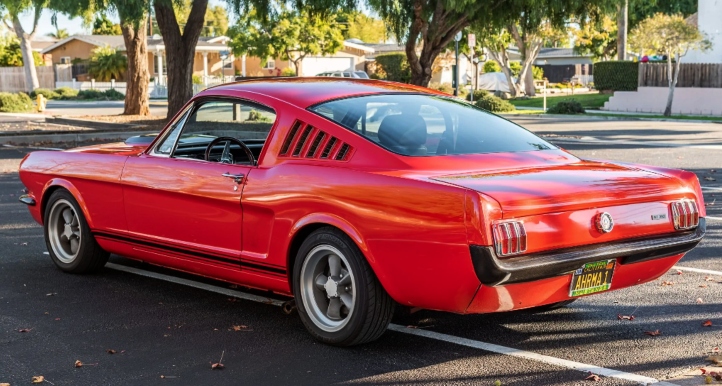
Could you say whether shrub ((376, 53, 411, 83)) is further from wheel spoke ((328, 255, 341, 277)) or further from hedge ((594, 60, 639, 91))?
wheel spoke ((328, 255, 341, 277))

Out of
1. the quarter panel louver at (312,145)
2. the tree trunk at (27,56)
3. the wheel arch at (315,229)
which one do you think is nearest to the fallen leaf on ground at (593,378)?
the wheel arch at (315,229)

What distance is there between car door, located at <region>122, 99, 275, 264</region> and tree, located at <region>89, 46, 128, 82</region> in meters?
61.8

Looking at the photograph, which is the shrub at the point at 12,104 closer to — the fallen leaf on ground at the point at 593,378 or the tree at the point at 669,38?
the tree at the point at 669,38

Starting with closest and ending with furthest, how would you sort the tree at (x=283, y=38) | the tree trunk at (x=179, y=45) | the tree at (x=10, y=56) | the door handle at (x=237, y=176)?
the door handle at (x=237, y=176) < the tree trunk at (x=179, y=45) < the tree at (x=283, y=38) < the tree at (x=10, y=56)

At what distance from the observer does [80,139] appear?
76.2ft

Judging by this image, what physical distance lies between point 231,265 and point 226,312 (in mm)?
480

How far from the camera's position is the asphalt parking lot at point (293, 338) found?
17.3 ft

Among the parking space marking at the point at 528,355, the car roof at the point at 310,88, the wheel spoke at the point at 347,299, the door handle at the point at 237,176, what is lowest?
the parking space marking at the point at 528,355

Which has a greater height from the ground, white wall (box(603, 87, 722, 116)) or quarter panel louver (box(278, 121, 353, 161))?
quarter panel louver (box(278, 121, 353, 161))

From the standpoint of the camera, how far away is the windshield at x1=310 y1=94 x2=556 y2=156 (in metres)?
5.96

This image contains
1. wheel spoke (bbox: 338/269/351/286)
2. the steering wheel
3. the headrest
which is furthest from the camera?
the steering wheel

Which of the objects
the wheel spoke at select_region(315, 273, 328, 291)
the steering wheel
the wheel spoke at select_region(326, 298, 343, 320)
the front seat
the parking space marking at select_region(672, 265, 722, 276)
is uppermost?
the front seat

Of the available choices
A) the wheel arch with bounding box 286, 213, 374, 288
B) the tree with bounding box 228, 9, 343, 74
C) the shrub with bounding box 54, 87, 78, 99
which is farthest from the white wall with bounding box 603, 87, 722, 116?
the wheel arch with bounding box 286, 213, 374, 288

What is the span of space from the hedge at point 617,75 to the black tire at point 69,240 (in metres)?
37.9
